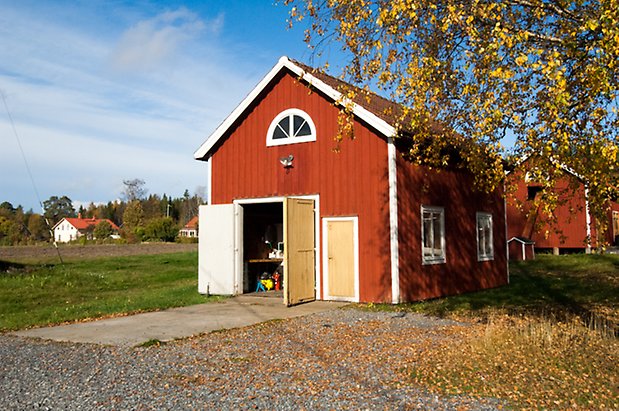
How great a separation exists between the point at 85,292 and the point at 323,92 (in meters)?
9.68

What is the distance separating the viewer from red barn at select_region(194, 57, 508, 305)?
12.8m

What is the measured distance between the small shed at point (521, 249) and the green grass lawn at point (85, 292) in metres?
15.3

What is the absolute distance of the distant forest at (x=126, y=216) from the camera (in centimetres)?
5800

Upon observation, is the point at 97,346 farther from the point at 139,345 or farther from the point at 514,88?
the point at 514,88

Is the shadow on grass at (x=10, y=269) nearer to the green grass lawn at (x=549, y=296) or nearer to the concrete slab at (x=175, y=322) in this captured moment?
the concrete slab at (x=175, y=322)

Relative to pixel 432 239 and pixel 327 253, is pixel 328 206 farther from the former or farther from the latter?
pixel 432 239

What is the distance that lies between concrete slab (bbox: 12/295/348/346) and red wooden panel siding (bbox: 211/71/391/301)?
1.57 metres

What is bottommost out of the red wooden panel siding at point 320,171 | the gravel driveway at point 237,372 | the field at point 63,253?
the gravel driveway at point 237,372

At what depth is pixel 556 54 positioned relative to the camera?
6285 mm

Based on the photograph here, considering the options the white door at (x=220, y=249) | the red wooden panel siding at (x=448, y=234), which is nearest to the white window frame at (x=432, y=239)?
the red wooden panel siding at (x=448, y=234)

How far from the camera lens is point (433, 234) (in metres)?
14.2

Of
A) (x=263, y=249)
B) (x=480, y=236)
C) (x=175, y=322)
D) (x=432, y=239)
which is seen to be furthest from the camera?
(x=263, y=249)

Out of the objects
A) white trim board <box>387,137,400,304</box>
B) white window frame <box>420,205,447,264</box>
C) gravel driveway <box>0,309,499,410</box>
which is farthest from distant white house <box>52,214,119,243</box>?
gravel driveway <box>0,309,499,410</box>

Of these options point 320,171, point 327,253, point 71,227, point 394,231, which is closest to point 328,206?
point 320,171
